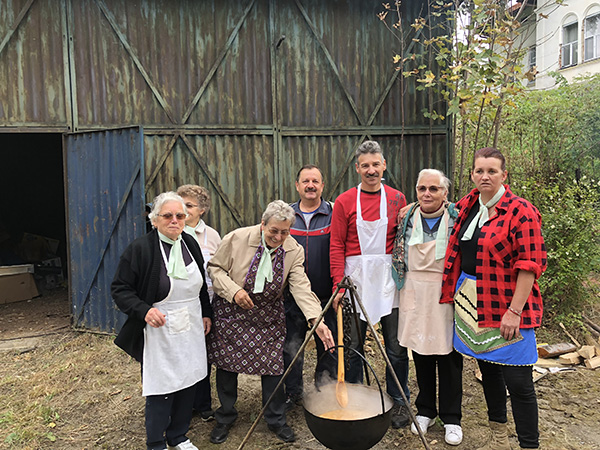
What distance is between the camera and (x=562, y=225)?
5.37 metres

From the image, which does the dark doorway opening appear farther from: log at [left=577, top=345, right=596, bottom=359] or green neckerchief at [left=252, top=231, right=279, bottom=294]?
Result: log at [left=577, top=345, right=596, bottom=359]

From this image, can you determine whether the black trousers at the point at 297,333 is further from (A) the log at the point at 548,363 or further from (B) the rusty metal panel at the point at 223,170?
(B) the rusty metal panel at the point at 223,170

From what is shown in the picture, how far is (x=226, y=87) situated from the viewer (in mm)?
6008

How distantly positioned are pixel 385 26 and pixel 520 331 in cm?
491

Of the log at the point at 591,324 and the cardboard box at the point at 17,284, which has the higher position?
the cardboard box at the point at 17,284

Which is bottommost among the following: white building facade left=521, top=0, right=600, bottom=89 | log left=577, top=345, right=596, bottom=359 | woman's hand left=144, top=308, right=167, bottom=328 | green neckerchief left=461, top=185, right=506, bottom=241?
log left=577, top=345, right=596, bottom=359

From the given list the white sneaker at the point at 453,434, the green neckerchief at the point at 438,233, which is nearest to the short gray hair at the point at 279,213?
the green neckerchief at the point at 438,233

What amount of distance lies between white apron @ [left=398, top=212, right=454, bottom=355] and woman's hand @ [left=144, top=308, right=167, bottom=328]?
1704mm

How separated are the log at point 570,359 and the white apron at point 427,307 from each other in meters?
2.48

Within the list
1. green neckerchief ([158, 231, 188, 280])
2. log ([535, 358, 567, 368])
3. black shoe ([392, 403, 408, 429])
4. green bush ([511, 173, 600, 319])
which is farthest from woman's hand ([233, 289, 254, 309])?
green bush ([511, 173, 600, 319])

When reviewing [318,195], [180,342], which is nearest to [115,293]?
[180,342]

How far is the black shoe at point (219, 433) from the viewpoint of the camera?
347 cm

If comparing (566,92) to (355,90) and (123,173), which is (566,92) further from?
(123,173)

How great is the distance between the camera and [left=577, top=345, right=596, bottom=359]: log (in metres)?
4.95
